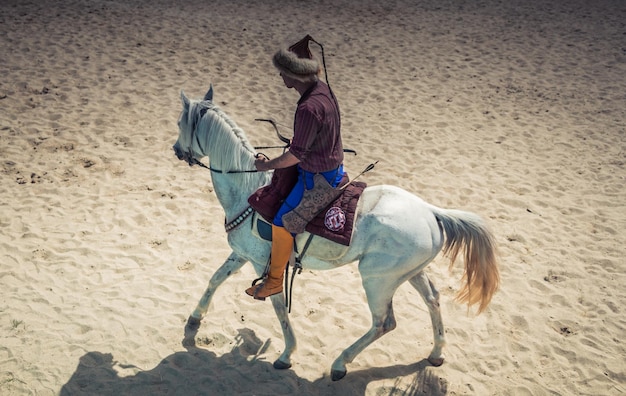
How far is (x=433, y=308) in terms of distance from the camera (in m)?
4.61

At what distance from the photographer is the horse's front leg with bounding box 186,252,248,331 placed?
4.69 metres

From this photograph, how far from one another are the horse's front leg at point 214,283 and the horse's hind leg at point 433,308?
1573mm

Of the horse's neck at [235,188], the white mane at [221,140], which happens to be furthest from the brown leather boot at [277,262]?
the white mane at [221,140]

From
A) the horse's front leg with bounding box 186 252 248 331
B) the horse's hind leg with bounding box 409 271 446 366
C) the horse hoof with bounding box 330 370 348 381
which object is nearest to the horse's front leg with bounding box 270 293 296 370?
the horse hoof with bounding box 330 370 348 381

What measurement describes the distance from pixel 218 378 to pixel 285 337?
26.4 inches

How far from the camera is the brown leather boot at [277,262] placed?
12.9 feet

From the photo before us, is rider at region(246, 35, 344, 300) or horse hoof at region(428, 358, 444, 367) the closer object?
rider at region(246, 35, 344, 300)

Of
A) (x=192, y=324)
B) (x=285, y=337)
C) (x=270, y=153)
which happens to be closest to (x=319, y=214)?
(x=285, y=337)

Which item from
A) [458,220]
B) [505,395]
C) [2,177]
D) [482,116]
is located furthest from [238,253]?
[482,116]

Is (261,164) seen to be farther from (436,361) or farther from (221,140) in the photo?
(436,361)

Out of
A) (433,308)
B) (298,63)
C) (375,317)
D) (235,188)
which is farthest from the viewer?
(433,308)

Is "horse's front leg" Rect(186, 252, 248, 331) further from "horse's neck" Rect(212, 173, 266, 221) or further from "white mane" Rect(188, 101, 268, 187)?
"white mane" Rect(188, 101, 268, 187)

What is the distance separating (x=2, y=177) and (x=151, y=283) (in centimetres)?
309

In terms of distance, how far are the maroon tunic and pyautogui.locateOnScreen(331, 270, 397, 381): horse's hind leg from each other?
1.11 meters
